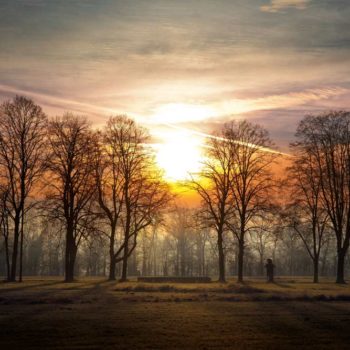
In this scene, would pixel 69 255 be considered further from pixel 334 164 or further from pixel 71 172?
pixel 334 164

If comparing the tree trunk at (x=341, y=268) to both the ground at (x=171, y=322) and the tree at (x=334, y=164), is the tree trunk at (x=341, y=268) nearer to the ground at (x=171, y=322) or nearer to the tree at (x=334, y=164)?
the tree at (x=334, y=164)

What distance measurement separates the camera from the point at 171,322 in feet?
60.4

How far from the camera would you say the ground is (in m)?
14.7

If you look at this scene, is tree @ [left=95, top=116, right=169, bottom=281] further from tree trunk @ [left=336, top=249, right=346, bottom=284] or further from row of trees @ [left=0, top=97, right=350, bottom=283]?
tree trunk @ [left=336, top=249, right=346, bottom=284]

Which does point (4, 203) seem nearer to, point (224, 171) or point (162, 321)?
point (224, 171)

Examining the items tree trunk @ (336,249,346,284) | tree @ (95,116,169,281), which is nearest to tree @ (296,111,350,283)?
tree trunk @ (336,249,346,284)

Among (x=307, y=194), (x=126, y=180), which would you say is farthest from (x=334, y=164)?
(x=126, y=180)

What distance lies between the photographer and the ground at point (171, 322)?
A: 1468cm

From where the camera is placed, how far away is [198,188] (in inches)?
1975

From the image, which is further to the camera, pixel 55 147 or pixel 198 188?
pixel 198 188

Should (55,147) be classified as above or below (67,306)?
above

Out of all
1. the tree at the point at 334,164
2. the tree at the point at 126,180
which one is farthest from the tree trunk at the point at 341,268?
the tree at the point at 126,180

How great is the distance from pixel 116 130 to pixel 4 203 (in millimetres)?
12892

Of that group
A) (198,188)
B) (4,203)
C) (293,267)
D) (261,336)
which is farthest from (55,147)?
(293,267)
